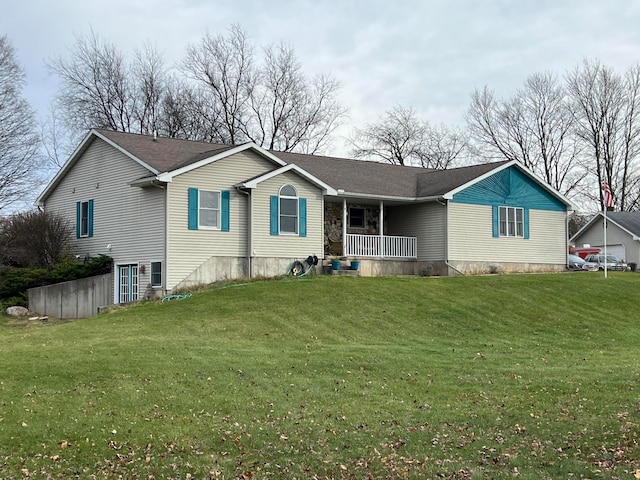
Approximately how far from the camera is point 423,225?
30641mm

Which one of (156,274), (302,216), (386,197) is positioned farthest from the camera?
(386,197)

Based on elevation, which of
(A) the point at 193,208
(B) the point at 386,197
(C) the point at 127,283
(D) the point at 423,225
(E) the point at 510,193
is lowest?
(C) the point at 127,283

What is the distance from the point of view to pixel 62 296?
998 inches

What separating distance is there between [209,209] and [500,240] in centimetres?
1284

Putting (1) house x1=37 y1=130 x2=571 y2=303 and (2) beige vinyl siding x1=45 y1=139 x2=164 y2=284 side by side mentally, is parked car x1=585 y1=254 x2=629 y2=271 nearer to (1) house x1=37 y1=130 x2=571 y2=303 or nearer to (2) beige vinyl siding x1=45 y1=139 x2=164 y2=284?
(1) house x1=37 y1=130 x2=571 y2=303

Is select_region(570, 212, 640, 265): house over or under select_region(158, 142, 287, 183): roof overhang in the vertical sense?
under

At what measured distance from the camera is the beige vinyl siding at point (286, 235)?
84.2 feet

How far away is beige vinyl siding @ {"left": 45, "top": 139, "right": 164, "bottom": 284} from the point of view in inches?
965

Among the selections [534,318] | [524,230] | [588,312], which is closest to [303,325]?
[534,318]

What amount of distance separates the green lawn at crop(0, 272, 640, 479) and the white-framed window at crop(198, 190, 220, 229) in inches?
155

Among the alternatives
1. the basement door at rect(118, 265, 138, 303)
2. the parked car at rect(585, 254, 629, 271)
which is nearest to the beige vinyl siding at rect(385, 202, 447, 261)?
the basement door at rect(118, 265, 138, 303)

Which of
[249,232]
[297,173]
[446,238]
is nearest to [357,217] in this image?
[446,238]

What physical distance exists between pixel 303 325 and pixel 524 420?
9.10 meters

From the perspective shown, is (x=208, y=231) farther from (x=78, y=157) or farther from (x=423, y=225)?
(x=423, y=225)
